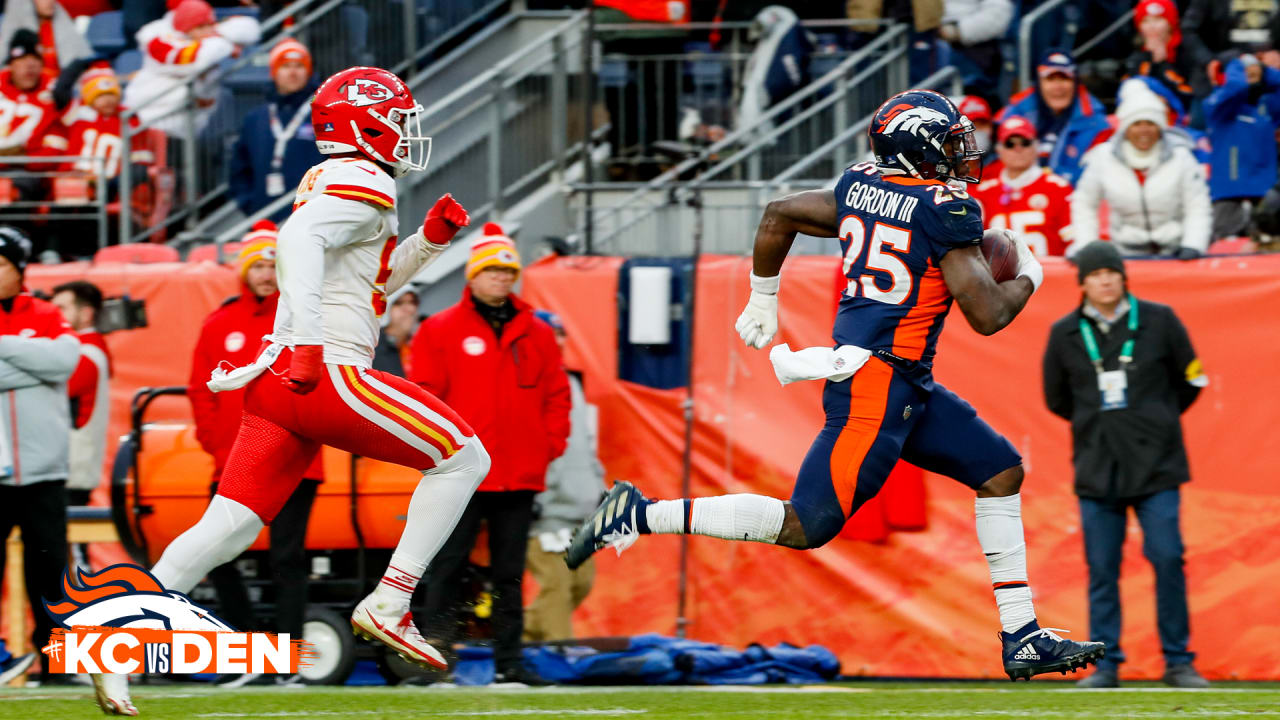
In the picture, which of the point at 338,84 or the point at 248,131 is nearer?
the point at 338,84

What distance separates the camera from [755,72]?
36.2ft

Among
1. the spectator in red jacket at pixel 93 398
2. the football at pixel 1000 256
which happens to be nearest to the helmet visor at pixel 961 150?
the football at pixel 1000 256

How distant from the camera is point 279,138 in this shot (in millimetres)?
11008

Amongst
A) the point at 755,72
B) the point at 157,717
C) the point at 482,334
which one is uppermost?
the point at 755,72

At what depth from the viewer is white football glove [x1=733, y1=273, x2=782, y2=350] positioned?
614 centimetres

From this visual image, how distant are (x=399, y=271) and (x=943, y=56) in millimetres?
5759

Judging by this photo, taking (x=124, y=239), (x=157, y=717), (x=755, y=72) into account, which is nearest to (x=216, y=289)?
(x=124, y=239)

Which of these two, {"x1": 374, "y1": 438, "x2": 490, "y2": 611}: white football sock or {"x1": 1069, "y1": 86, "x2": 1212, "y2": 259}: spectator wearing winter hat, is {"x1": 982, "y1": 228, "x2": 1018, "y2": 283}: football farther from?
{"x1": 1069, "y1": 86, "x2": 1212, "y2": 259}: spectator wearing winter hat

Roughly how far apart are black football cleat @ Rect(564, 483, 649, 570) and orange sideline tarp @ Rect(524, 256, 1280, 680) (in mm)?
3300

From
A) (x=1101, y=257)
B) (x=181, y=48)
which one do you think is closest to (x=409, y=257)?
(x=1101, y=257)

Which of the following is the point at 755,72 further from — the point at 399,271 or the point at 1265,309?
the point at 399,271

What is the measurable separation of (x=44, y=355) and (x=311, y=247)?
2.58 m

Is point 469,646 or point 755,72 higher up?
point 755,72

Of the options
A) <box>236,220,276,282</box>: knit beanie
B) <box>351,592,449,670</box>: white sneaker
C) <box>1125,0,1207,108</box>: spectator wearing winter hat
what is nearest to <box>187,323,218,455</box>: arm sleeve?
<box>236,220,276,282</box>: knit beanie
